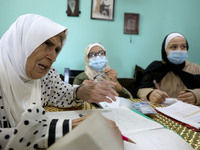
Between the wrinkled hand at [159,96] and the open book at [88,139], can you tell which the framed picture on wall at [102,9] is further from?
the open book at [88,139]

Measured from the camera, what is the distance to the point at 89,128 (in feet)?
0.61

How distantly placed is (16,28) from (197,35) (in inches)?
109

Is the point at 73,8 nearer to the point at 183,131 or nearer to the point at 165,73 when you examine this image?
the point at 165,73

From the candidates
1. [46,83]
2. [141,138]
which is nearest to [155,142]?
[141,138]

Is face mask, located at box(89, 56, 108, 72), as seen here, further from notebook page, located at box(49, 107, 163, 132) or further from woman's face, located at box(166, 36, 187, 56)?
notebook page, located at box(49, 107, 163, 132)

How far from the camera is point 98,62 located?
5.29ft

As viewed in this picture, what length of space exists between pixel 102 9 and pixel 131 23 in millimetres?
486

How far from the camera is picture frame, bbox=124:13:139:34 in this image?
2.23 m

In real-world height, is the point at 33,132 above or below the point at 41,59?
below

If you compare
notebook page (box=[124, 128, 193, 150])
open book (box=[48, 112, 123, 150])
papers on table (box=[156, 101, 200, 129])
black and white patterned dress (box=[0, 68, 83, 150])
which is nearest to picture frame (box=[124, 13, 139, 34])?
papers on table (box=[156, 101, 200, 129])

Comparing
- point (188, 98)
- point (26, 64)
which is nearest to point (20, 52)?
point (26, 64)

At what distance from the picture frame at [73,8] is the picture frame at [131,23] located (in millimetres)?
726

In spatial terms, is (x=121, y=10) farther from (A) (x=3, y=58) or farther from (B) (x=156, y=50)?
(A) (x=3, y=58)

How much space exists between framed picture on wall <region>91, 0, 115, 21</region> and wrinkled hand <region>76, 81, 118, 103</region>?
1585 mm
